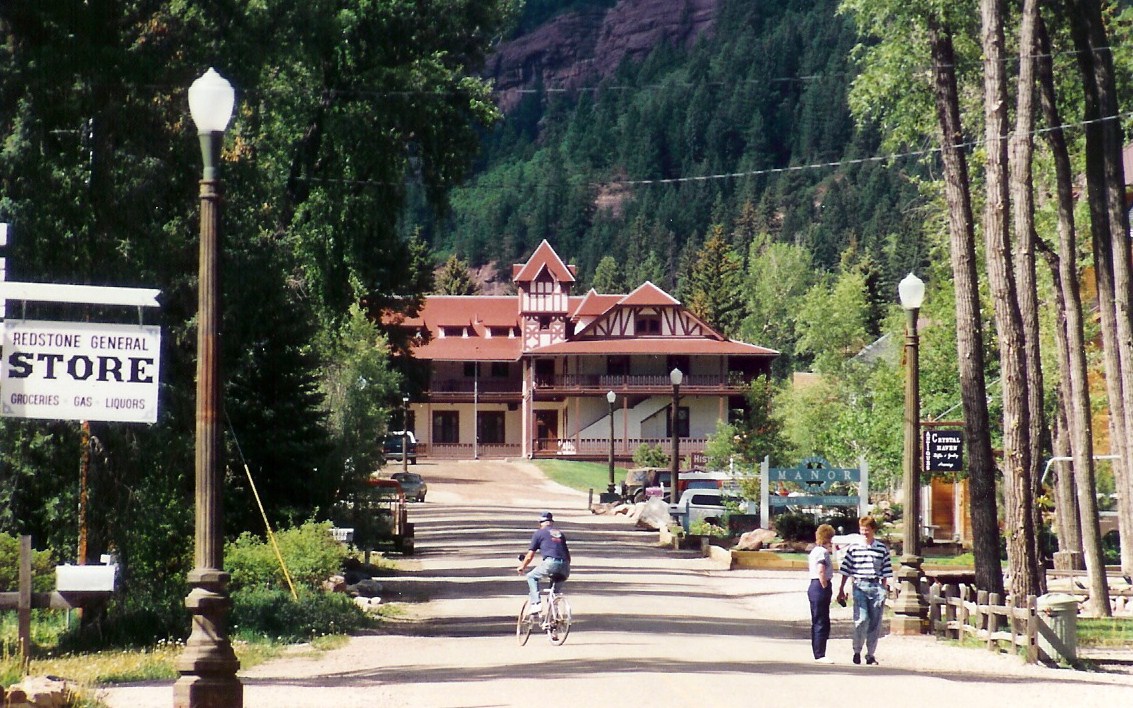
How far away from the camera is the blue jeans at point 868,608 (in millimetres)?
17609

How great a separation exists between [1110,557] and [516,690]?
1325 inches

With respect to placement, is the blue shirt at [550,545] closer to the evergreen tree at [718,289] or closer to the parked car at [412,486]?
the parked car at [412,486]

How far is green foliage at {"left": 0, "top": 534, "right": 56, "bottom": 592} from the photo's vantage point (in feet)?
59.9

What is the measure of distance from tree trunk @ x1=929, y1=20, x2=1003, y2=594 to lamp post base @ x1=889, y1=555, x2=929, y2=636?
1867 millimetres

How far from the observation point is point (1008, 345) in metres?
23.8

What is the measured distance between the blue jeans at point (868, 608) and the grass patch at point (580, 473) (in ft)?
186

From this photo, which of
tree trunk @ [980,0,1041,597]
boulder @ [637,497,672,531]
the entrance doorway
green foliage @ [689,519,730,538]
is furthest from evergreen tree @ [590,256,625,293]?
tree trunk @ [980,0,1041,597]

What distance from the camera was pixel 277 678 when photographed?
15.6 meters

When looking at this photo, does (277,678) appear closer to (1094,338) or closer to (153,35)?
(153,35)

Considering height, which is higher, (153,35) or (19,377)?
(153,35)

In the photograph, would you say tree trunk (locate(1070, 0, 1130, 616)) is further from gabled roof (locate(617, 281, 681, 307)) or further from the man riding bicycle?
gabled roof (locate(617, 281, 681, 307))

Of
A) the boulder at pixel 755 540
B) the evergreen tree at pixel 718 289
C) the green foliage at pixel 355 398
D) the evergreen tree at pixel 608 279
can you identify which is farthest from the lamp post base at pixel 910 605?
the evergreen tree at pixel 608 279

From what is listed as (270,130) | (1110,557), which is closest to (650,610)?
(270,130)

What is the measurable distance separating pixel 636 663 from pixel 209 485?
19.4ft
